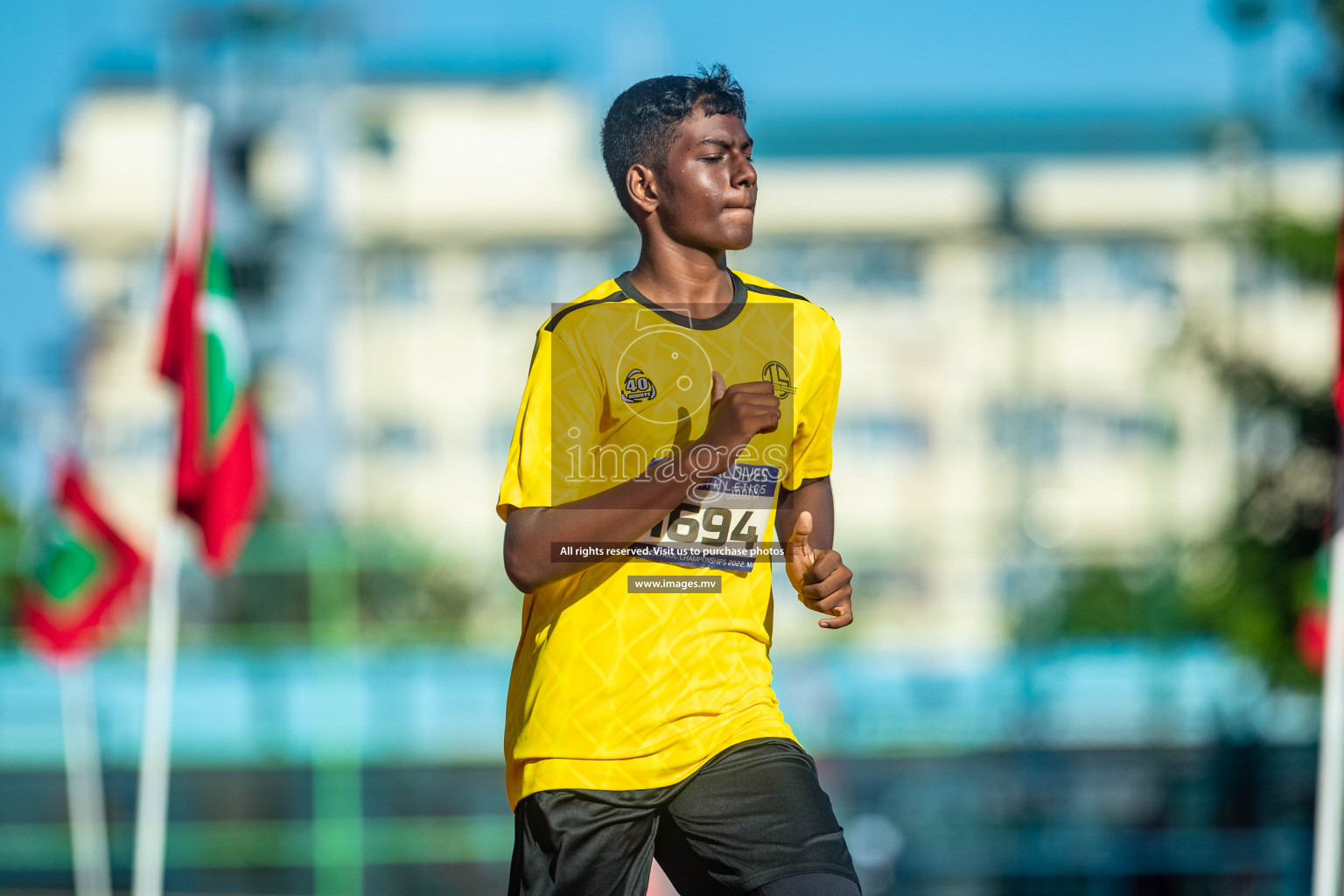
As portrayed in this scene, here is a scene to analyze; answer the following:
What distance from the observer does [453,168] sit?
4838 centimetres

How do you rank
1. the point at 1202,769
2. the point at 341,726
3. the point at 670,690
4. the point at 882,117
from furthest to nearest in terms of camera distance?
the point at 882,117
the point at 1202,769
the point at 341,726
the point at 670,690

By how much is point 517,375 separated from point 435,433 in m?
2.94

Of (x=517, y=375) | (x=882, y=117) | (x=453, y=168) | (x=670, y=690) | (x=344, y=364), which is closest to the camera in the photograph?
(x=670, y=690)

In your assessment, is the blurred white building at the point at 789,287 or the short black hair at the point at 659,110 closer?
the short black hair at the point at 659,110

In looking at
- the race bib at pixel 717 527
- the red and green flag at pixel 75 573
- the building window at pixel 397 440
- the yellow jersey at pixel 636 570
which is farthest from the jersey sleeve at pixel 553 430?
the building window at pixel 397 440

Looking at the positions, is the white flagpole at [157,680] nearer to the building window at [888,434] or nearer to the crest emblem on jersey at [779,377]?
the crest emblem on jersey at [779,377]

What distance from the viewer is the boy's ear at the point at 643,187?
8.58 feet

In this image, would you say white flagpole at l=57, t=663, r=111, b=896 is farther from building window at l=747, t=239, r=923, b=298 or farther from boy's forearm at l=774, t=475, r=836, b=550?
building window at l=747, t=239, r=923, b=298

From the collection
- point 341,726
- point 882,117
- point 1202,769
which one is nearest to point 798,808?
point 341,726

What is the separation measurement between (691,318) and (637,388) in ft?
0.55

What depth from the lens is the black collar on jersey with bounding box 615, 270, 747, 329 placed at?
262 cm

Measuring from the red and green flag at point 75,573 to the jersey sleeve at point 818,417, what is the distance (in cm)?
886

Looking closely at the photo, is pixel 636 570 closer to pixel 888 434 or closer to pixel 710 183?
pixel 710 183

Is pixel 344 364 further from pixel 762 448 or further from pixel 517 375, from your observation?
pixel 762 448
